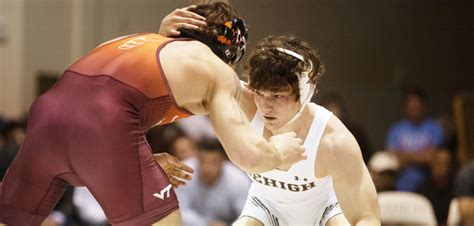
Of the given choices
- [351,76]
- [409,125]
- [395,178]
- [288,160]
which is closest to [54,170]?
[288,160]

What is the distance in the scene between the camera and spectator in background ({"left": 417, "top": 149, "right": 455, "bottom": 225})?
25.5 feet

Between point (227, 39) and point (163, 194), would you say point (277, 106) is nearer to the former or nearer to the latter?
point (227, 39)

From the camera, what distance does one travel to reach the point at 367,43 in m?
10.1

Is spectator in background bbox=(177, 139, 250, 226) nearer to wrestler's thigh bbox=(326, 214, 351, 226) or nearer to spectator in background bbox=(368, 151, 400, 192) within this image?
spectator in background bbox=(368, 151, 400, 192)

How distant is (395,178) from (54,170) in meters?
4.60

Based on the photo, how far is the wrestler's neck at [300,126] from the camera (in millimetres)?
4133

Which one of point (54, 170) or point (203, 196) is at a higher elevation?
point (54, 170)

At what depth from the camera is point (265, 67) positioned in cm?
400

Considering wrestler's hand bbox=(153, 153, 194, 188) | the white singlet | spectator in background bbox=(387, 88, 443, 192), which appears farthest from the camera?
spectator in background bbox=(387, 88, 443, 192)

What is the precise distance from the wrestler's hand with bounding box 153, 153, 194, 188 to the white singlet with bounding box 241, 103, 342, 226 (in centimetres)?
32

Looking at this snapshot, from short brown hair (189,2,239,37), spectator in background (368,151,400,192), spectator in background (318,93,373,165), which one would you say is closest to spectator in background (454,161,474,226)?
spectator in background (368,151,400,192)

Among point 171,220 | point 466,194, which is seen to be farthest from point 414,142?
point 171,220

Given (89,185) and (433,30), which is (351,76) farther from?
(89,185)

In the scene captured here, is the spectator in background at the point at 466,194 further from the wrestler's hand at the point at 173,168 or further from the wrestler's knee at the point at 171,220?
the wrestler's knee at the point at 171,220
